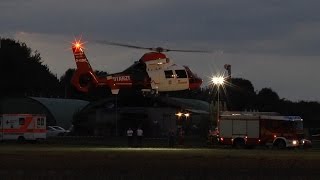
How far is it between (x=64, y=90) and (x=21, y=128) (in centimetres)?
7293

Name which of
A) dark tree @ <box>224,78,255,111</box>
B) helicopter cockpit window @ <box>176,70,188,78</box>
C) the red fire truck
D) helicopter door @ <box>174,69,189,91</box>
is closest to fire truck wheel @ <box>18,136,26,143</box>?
helicopter door @ <box>174,69,189,91</box>

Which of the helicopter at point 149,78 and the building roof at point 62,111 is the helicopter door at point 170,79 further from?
the building roof at point 62,111

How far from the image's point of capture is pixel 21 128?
75438mm

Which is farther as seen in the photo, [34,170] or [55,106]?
[55,106]

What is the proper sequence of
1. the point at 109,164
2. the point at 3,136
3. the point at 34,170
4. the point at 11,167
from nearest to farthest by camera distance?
the point at 34,170 < the point at 11,167 < the point at 109,164 < the point at 3,136

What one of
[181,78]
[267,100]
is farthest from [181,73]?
[267,100]

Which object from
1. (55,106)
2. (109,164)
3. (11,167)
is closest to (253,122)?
(109,164)

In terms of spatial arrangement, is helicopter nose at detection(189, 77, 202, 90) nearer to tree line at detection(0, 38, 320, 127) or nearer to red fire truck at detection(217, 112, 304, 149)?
red fire truck at detection(217, 112, 304, 149)

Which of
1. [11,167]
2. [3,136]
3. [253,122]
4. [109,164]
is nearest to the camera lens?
[11,167]

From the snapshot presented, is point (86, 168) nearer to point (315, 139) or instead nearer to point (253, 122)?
point (253, 122)

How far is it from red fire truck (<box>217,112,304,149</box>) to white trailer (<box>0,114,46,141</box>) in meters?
19.0

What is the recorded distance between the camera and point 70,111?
368 ft

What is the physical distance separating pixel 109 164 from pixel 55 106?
75.1 m

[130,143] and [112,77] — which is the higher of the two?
[112,77]
